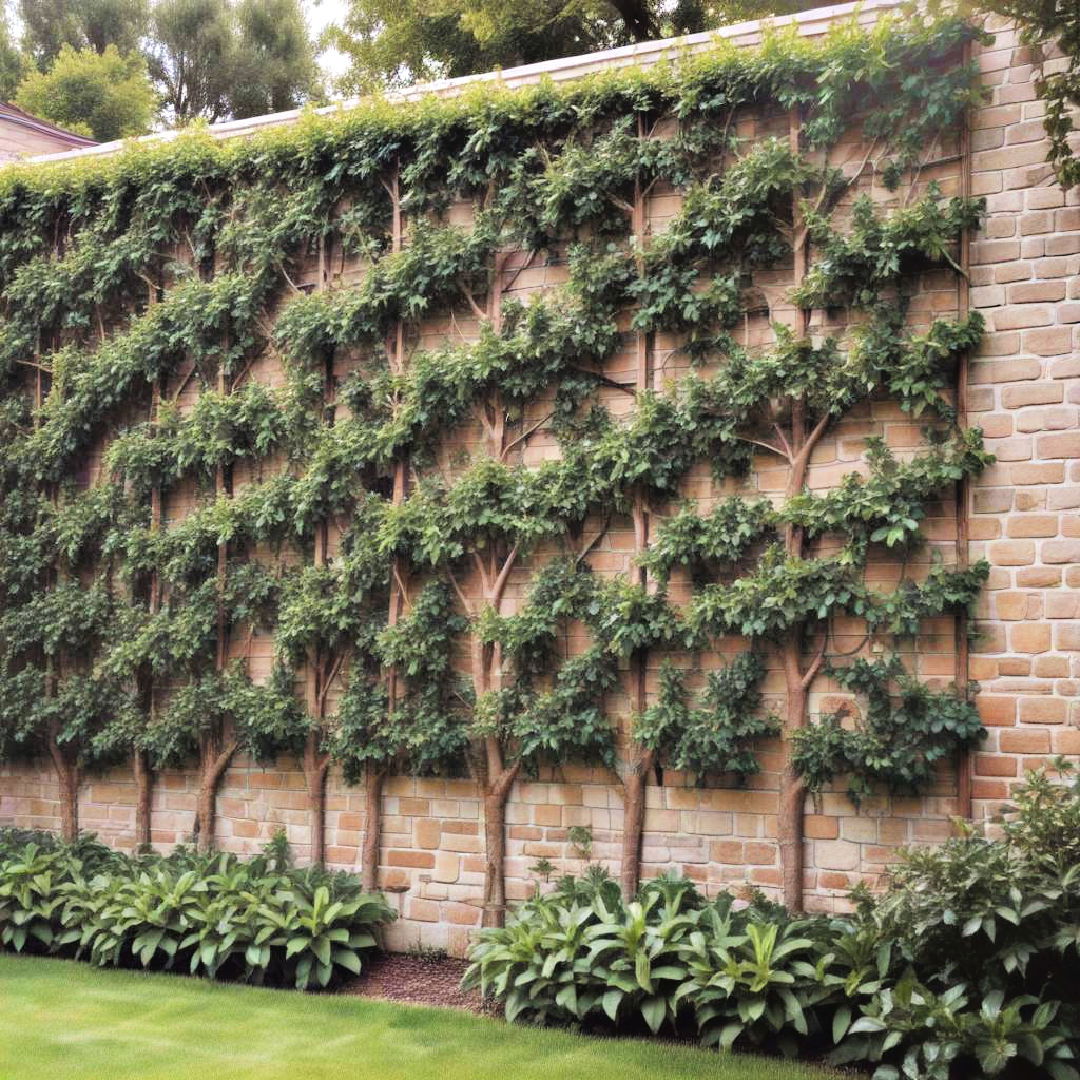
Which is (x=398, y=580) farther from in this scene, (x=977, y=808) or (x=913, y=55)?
(x=913, y=55)

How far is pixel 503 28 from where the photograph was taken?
1616cm

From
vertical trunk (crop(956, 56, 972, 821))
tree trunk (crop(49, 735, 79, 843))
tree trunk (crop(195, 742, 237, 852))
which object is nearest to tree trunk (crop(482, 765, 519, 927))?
tree trunk (crop(195, 742, 237, 852))

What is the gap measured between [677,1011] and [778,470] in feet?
8.75

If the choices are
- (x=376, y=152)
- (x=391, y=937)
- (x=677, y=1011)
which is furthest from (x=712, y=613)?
(x=376, y=152)

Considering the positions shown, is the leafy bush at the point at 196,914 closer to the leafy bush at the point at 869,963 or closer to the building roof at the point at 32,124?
the leafy bush at the point at 869,963

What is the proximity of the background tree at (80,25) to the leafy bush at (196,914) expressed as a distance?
65.8 ft

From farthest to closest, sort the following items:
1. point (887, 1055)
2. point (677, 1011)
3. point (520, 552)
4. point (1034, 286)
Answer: point (520, 552)
point (1034, 286)
point (677, 1011)
point (887, 1055)

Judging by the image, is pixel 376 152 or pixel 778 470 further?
pixel 376 152

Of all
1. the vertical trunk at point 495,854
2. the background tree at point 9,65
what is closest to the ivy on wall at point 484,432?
the vertical trunk at point 495,854

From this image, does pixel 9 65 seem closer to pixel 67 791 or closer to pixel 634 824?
pixel 67 791

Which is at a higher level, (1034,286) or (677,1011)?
(1034,286)

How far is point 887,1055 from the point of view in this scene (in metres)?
4.90

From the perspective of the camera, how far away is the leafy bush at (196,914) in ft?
20.9

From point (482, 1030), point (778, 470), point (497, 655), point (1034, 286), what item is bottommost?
point (482, 1030)
